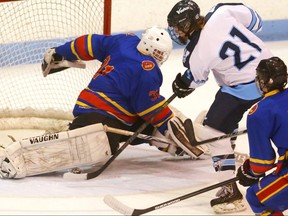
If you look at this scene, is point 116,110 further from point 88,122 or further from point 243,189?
point 243,189

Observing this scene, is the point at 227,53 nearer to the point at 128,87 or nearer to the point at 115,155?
the point at 128,87

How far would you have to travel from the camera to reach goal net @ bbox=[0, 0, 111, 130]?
439cm

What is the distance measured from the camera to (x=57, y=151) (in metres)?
3.57

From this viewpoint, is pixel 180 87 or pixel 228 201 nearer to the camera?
pixel 228 201

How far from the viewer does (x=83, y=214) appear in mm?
3209

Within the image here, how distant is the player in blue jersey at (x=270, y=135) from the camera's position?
2.79 meters

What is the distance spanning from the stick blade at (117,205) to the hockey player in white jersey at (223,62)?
14.8 inches

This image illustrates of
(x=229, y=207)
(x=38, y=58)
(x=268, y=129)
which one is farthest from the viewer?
(x=38, y=58)

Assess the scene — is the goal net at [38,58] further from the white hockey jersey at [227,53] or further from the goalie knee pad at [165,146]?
the white hockey jersey at [227,53]

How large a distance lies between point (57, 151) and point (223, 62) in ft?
2.77

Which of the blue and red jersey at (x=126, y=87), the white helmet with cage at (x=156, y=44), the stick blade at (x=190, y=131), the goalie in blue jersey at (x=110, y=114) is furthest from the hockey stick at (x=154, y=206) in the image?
the white helmet with cage at (x=156, y=44)

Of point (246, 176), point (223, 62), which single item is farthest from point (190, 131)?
point (246, 176)

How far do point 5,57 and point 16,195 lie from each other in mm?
1370

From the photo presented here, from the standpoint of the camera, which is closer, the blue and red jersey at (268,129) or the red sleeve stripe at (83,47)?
the blue and red jersey at (268,129)
